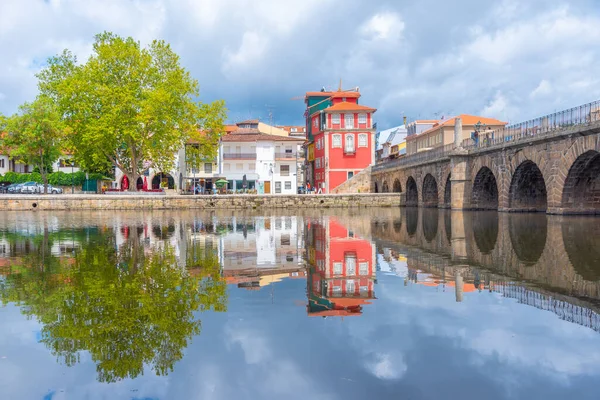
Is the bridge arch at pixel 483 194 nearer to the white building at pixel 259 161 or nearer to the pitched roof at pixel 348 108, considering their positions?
the pitched roof at pixel 348 108

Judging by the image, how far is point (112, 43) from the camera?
43.8 m

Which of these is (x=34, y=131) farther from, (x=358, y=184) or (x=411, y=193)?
(x=411, y=193)

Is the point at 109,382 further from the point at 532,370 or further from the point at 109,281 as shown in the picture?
the point at 109,281

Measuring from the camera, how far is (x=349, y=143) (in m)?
59.8

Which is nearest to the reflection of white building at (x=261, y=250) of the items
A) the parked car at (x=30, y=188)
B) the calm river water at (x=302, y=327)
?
the calm river water at (x=302, y=327)

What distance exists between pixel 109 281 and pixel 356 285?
159 inches

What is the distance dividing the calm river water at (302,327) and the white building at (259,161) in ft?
161

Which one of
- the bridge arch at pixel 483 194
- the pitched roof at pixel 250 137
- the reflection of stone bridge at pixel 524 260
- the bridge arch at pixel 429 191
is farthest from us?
the pitched roof at pixel 250 137

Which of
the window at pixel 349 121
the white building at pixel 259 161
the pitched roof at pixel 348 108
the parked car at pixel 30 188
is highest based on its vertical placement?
the pitched roof at pixel 348 108

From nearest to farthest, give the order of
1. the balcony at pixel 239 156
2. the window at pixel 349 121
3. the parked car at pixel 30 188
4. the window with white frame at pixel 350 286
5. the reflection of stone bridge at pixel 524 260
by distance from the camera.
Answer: the reflection of stone bridge at pixel 524 260 → the window with white frame at pixel 350 286 → the parked car at pixel 30 188 → the window at pixel 349 121 → the balcony at pixel 239 156

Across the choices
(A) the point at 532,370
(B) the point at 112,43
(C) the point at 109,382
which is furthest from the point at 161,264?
(B) the point at 112,43

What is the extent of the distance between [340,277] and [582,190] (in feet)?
63.4

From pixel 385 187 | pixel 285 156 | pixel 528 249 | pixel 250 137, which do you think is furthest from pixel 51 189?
pixel 528 249

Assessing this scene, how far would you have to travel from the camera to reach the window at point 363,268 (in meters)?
10.2
